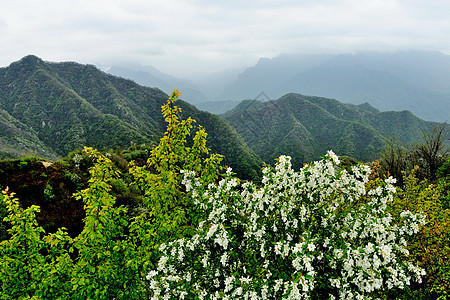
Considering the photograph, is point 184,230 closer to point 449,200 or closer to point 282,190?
point 282,190

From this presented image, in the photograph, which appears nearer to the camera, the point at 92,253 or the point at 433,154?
the point at 92,253

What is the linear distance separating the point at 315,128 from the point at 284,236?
460 ft

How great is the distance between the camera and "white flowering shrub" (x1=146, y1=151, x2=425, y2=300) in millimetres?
4719

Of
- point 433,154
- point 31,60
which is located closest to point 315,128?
point 433,154

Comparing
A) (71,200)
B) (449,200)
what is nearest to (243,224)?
(449,200)

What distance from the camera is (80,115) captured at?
3398 inches

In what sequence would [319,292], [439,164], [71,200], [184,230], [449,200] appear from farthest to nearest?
[439,164] → [71,200] → [449,200] → [184,230] → [319,292]

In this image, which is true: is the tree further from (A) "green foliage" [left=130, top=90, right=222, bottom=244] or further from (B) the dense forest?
(A) "green foliage" [left=130, top=90, right=222, bottom=244]

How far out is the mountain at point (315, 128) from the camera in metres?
103

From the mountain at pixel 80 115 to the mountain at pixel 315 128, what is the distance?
1123 inches

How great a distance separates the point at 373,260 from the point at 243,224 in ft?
9.25

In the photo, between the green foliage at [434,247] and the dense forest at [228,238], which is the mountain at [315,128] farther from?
the dense forest at [228,238]

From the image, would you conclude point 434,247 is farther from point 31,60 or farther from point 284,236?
point 31,60

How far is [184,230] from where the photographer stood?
6.34 m
